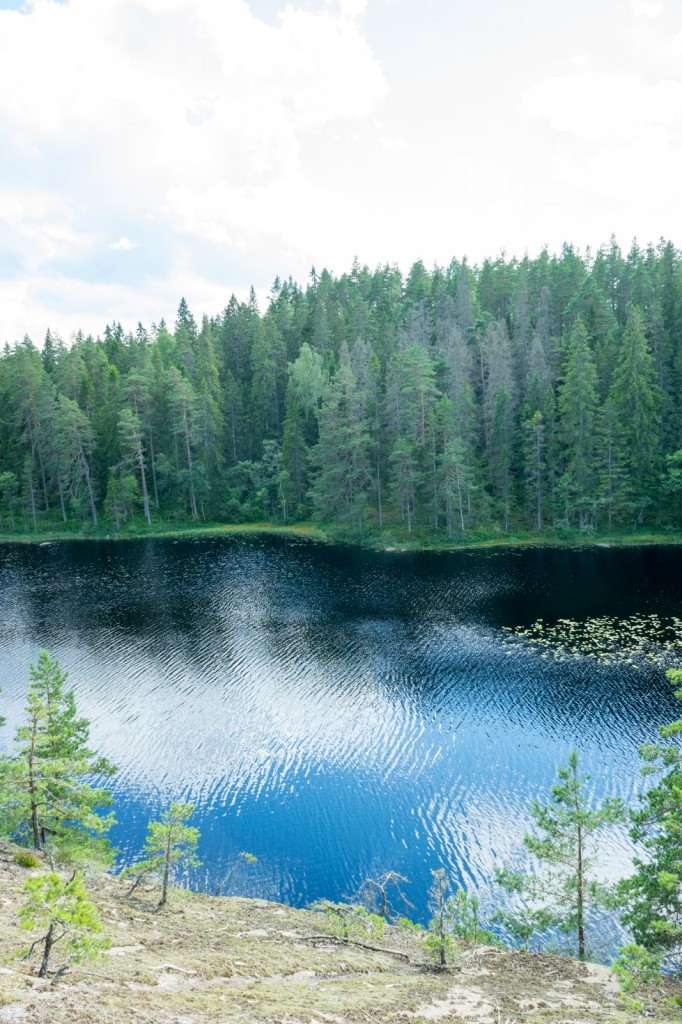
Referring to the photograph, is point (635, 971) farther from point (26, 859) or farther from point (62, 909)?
point (26, 859)

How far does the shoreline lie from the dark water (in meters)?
8.05

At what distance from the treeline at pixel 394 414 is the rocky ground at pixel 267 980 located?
56.4m

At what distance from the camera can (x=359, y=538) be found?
70188 millimetres

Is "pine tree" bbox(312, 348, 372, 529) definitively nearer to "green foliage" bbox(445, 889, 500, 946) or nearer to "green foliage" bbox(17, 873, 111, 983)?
"green foliage" bbox(445, 889, 500, 946)

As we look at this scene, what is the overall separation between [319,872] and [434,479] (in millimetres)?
53132

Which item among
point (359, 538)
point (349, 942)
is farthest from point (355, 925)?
point (359, 538)

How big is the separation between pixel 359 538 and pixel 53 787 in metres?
56.0

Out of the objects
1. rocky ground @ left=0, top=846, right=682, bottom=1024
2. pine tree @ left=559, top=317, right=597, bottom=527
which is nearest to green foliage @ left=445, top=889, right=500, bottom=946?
rocky ground @ left=0, top=846, right=682, bottom=1024

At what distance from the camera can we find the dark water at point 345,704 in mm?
19828

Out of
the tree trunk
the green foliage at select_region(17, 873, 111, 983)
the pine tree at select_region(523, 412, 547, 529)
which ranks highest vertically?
the pine tree at select_region(523, 412, 547, 529)

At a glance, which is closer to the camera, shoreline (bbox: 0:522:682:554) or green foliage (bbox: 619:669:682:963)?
green foliage (bbox: 619:669:682:963)

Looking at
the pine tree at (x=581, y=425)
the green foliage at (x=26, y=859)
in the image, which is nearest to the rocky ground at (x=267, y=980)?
the green foliage at (x=26, y=859)

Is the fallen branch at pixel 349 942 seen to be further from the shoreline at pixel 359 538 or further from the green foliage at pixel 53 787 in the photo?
the shoreline at pixel 359 538

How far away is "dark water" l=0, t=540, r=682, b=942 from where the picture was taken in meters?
19.8
